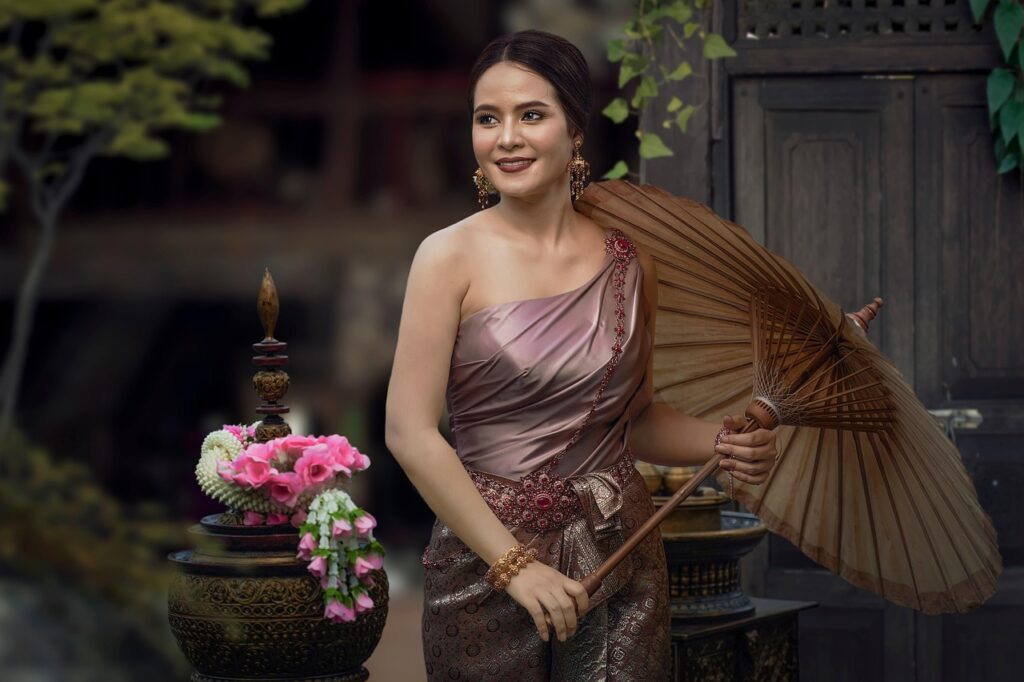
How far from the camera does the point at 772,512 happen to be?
2.65 m

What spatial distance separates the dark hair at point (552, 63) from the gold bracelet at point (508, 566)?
2.16 feet

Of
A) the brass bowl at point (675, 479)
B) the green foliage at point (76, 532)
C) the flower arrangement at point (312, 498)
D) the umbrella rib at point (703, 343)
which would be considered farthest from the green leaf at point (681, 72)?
the green foliage at point (76, 532)

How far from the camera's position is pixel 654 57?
4750 mm

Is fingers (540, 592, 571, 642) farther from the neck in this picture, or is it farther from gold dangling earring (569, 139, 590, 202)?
gold dangling earring (569, 139, 590, 202)

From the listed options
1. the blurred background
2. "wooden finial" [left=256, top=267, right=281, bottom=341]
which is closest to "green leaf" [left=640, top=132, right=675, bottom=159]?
the blurred background

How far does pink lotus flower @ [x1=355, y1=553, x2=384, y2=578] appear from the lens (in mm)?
3020

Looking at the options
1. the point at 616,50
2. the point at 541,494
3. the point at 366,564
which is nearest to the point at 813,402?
the point at 541,494

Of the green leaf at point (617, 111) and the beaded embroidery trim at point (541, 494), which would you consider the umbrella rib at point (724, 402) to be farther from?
the green leaf at point (617, 111)

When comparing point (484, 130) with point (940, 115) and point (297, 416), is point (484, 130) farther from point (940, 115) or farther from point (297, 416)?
point (297, 416)

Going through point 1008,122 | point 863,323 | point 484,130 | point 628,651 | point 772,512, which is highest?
point 1008,122

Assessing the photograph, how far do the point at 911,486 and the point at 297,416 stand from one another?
4.66m

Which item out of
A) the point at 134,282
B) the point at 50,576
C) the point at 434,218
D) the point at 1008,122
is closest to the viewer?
the point at 50,576

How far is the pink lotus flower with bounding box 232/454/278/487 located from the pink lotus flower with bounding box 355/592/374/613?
32cm

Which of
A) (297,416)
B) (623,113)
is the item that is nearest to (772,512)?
(623,113)
